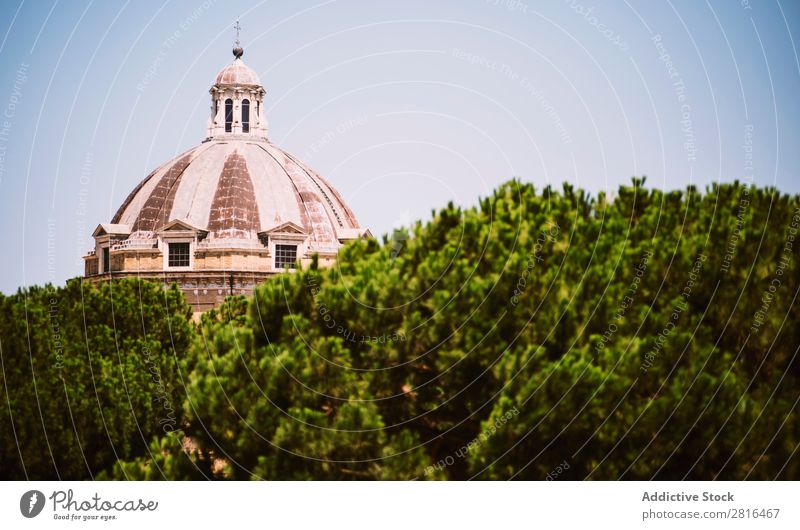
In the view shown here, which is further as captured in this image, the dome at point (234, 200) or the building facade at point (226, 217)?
the dome at point (234, 200)

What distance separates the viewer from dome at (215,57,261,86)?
74875 mm

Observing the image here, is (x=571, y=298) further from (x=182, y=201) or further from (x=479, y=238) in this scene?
(x=182, y=201)

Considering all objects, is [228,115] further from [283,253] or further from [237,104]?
[283,253]

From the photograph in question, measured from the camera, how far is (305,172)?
74.5 meters

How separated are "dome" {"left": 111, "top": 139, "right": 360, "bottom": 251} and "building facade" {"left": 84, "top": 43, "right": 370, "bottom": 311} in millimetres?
53

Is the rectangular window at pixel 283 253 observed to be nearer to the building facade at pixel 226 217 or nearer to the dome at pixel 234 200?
the building facade at pixel 226 217

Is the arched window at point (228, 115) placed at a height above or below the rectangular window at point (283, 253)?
above

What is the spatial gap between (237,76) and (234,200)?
797cm
